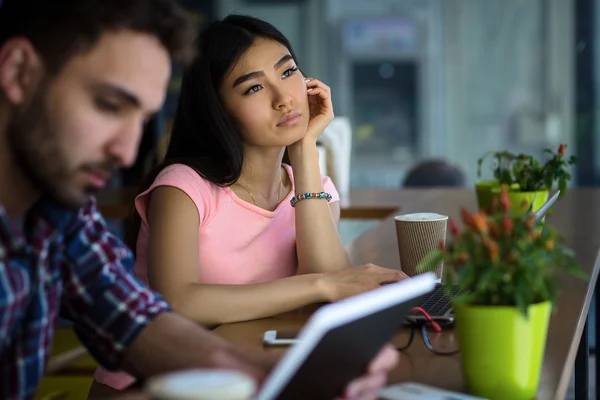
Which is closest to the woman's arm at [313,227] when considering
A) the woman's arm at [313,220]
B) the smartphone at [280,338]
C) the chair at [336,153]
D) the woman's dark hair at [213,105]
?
the woman's arm at [313,220]

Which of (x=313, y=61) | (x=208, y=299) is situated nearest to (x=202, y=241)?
(x=208, y=299)

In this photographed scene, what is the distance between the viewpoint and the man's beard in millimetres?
1152

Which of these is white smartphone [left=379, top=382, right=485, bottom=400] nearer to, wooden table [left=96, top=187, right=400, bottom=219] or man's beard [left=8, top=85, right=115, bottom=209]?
man's beard [left=8, top=85, right=115, bottom=209]

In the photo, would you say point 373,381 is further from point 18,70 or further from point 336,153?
point 336,153

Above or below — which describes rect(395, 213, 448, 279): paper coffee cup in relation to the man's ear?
below

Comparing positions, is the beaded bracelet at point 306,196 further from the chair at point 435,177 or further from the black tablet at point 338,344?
the chair at point 435,177

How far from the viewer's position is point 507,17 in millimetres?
6742

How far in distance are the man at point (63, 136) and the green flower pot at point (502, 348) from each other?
11 cm

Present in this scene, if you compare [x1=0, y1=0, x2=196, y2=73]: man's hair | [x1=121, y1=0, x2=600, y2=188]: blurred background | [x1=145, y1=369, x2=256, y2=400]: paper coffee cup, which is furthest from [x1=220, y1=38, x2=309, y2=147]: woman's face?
[x1=121, y1=0, x2=600, y2=188]: blurred background

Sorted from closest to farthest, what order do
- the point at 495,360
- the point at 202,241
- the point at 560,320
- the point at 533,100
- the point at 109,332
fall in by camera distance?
the point at 495,360, the point at 109,332, the point at 560,320, the point at 202,241, the point at 533,100

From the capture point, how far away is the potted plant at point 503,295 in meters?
1.17

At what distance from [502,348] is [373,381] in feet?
0.58

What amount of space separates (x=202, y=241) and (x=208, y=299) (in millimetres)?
280

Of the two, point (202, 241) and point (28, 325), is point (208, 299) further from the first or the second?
point (28, 325)
